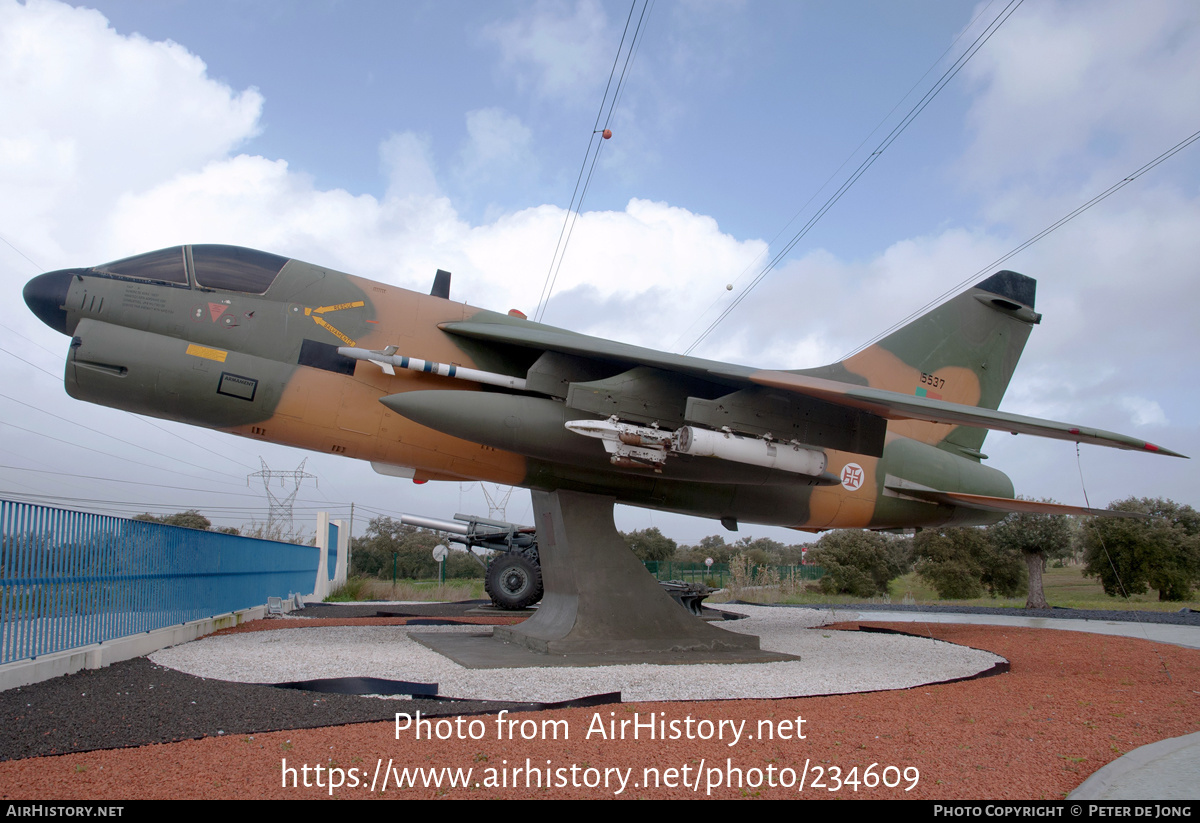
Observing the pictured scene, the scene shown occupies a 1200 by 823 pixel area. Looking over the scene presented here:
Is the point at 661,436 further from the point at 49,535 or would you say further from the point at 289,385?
the point at 49,535

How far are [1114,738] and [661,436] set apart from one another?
4.48 meters

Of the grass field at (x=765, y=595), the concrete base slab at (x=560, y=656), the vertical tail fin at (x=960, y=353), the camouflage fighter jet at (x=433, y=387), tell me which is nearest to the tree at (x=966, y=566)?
the grass field at (x=765, y=595)

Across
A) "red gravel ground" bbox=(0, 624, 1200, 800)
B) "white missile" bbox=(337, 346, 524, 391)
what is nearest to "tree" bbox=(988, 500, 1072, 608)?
"red gravel ground" bbox=(0, 624, 1200, 800)

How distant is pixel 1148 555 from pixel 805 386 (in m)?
20.5

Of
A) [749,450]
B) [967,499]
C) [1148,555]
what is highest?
[749,450]

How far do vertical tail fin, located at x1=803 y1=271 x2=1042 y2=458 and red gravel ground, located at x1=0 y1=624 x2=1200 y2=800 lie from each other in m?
5.61

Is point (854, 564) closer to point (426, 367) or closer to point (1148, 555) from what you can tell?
point (1148, 555)

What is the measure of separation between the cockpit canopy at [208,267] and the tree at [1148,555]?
2230 cm

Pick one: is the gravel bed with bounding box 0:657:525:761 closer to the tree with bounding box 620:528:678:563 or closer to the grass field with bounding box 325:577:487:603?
the grass field with bounding box 325:577:487:603

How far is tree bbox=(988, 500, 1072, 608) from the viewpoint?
17219 mm

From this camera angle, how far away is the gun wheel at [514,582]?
14.5 meters

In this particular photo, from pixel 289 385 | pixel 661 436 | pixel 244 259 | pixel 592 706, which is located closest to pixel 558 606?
pixel 661 436

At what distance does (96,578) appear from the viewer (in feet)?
23.8

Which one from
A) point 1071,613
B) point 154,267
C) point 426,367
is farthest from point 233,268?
point 1071,613
